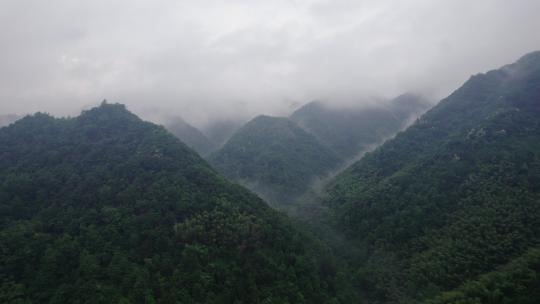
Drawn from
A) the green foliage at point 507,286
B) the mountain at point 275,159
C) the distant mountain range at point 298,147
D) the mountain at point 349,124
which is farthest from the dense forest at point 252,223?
the mountain at point 349,124

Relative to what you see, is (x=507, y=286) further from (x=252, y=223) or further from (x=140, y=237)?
(x=140, y=237)

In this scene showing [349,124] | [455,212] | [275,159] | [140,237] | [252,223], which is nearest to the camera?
[140,237]

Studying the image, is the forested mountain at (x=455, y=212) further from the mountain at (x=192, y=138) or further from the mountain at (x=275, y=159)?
the mountain at (x=192, y=138)

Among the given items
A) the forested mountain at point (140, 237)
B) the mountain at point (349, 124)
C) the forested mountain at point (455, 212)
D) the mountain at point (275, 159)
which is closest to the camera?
the forested mountain at point (140, 237)

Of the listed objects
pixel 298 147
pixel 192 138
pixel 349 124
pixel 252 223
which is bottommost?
pixel 252 223

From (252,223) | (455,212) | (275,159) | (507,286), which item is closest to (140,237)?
(252,223)

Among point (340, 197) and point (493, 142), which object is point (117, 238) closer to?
point (340, 197)
